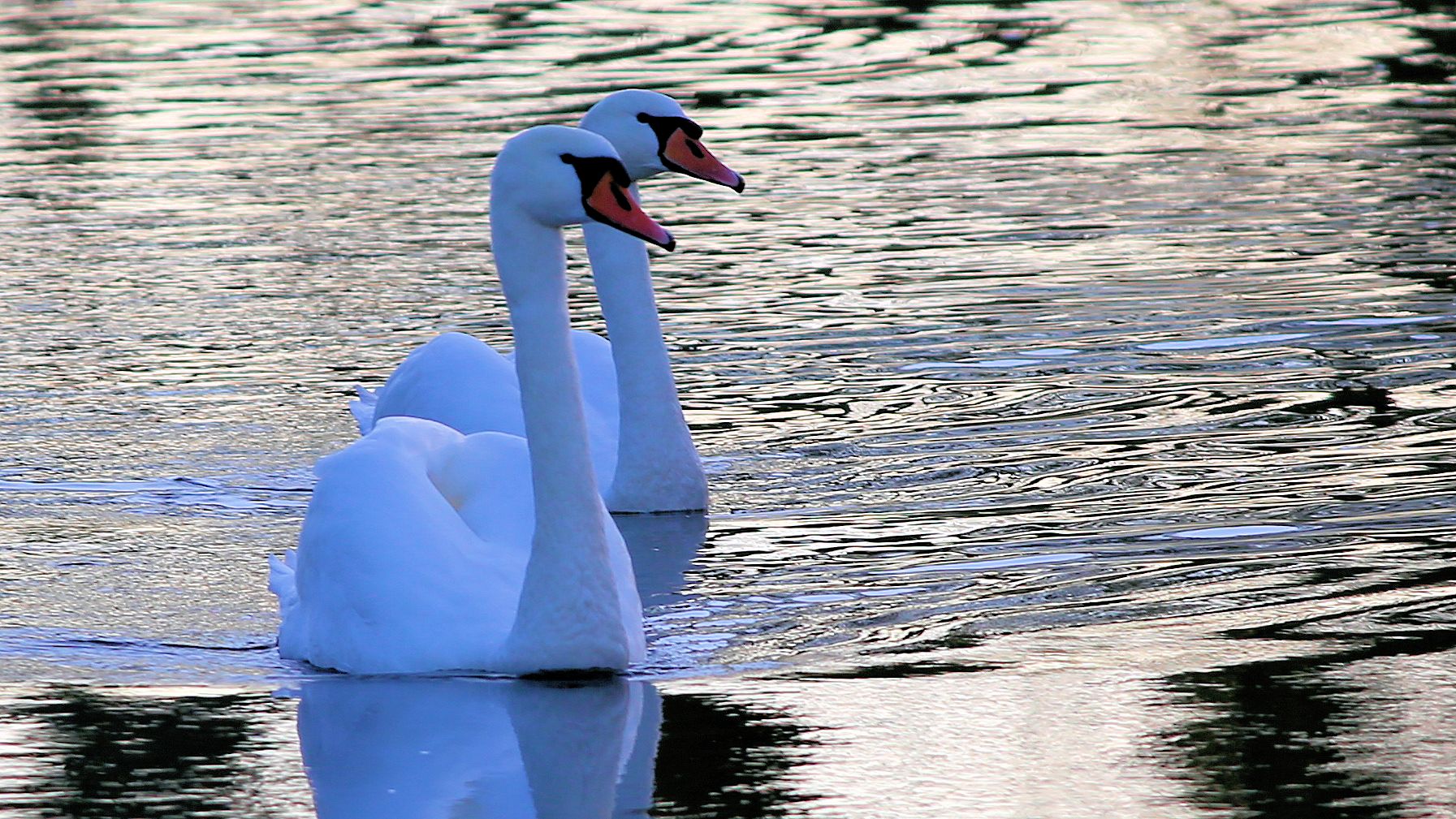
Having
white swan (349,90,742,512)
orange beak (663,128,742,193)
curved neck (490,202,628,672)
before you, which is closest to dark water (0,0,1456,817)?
curved neck (490,202,628,672)

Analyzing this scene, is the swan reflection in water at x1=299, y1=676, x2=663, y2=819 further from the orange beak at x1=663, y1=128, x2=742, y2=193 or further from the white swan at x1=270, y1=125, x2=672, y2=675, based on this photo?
the orange beak at x1=663, y1=128, x2=742, y2=193

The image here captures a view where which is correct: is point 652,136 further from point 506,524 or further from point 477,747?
point 477,747

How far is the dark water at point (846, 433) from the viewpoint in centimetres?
566

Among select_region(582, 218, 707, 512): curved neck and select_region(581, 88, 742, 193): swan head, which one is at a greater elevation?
select_region(581, 88, 742, 193): swan head

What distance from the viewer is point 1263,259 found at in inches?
493

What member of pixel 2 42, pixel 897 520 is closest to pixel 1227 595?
pixel 897 520

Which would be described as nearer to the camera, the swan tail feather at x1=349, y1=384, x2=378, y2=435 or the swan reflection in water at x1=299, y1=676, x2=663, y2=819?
the swan reflection in water at x1=299, y1=676, x2=663, y2=819

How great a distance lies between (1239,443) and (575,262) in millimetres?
5587

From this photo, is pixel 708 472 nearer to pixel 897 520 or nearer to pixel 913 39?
pixel 897 520

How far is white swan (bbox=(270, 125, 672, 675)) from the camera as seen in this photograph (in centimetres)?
633

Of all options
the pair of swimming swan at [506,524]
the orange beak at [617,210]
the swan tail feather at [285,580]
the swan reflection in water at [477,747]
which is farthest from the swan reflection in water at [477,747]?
the orange beak at [617,210]

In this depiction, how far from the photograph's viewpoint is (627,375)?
8.99m

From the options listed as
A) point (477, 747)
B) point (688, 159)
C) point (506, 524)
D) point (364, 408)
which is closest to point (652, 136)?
point (688, 159)

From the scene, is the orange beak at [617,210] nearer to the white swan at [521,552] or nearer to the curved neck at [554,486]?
the white swan at [521,552]
